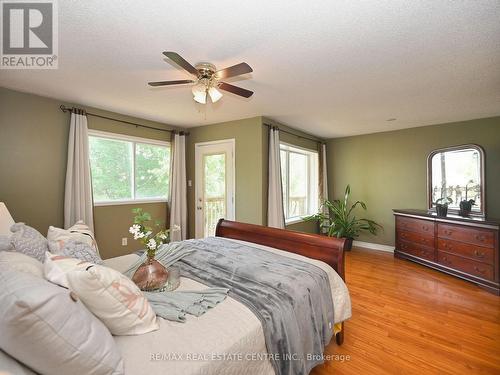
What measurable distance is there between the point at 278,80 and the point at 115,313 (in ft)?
7.62

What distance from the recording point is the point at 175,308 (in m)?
1.25

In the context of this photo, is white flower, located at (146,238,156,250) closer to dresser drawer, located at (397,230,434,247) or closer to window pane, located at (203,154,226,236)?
window pane, located at (203,154,226,236)

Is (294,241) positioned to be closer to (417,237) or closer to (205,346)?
(205,346)

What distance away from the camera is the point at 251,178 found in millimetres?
3805

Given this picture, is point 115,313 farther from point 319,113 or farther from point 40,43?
point 319,113

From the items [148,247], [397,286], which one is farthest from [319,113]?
[148,247]

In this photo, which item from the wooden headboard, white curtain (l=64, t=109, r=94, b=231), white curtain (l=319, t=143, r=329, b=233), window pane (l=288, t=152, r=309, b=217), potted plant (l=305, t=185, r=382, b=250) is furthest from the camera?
white curtain (l=319, t=143, r=329, b=233)

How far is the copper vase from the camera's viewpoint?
4.89 ft

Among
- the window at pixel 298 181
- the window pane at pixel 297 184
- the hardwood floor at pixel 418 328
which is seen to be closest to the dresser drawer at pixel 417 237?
the hardwood floor at pixel 418 328

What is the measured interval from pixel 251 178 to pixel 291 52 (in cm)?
215

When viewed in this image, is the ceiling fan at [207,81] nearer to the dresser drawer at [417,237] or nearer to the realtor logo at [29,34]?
the realtor logo at [29,34]

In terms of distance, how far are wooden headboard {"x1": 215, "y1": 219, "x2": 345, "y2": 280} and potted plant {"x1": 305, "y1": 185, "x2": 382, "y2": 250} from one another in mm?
2422

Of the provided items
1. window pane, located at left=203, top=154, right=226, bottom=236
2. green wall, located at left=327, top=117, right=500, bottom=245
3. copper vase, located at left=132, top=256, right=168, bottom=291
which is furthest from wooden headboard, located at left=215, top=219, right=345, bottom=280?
green wall, located at left=327, top=117, right=500, bottom=245

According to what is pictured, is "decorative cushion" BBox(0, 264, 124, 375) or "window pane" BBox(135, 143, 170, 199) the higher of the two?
"window pane" BBox(135, 143, 170, 199)
